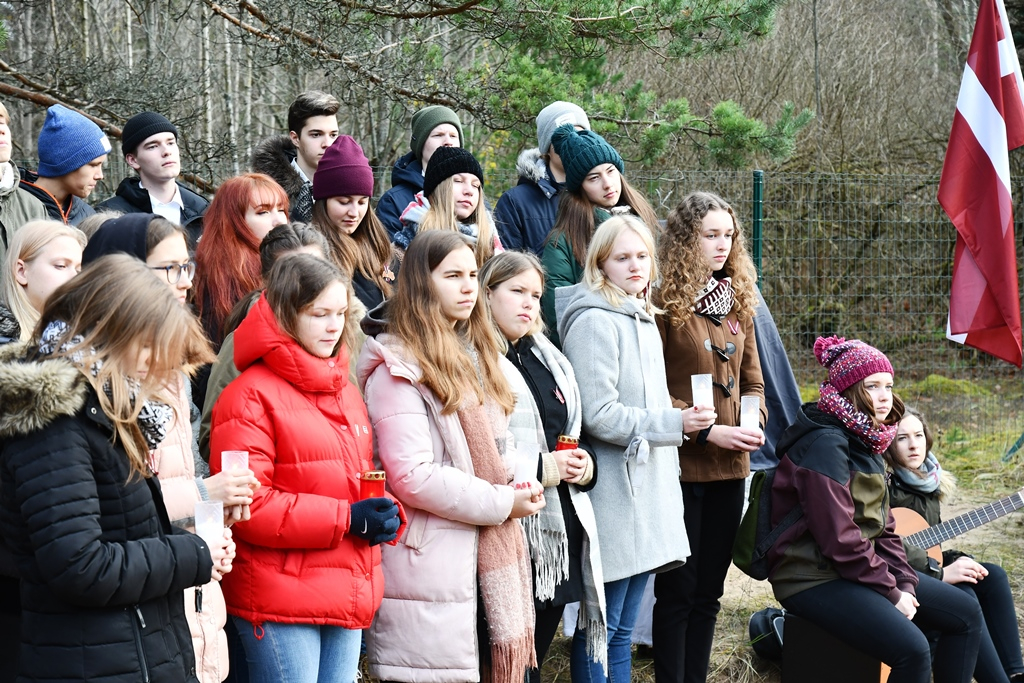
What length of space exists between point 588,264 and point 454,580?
4.94 ft

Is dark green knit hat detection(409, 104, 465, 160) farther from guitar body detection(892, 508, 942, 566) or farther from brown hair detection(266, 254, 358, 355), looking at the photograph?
guitar body detection(892, 508, 942, 566)

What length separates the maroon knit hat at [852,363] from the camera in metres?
4.28

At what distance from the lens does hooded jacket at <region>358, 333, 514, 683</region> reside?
127 inches

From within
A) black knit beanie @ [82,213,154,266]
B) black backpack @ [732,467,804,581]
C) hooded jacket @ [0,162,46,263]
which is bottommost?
black backpack @ [732,467,804,581]

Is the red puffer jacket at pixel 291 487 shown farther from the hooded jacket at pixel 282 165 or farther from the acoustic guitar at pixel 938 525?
the acoustic guitar at pixel 938 525

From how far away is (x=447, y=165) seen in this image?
14.7 feet

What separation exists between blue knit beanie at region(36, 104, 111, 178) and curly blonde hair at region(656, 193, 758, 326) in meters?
2.42

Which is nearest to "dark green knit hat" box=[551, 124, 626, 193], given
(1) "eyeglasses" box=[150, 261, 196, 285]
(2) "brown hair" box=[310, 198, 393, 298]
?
(2) "brown hair" box=[310, 198, 393, 298]

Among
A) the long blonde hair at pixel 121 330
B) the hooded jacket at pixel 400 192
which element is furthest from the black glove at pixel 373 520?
the hooded jacket at pixel 400 192

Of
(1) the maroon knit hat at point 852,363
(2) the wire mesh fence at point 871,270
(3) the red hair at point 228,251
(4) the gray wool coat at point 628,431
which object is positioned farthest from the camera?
(2) the wire mesh fence at point 871,270

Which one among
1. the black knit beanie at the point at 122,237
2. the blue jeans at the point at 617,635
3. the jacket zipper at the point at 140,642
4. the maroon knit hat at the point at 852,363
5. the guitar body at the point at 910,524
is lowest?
the blue jeans at the point at 617,635

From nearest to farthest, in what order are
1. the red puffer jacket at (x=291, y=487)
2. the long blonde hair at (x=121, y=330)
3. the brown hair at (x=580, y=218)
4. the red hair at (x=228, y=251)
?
the long blonde hair at (x=121, y=330), the red puffer jacket at (x=291, y=487), the red hair at (x=228, y=251), the brown hair at (x=580, y=218)

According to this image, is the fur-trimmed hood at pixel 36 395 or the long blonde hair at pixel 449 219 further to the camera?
the long blonde hair at pixel 449 219

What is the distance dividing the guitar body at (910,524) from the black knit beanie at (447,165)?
2.47 metres
